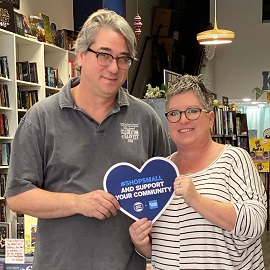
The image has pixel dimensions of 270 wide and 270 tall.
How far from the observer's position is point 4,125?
568cm

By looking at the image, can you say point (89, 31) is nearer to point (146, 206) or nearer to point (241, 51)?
point (146, 206)

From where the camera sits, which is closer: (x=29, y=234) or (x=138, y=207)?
(x=138, y=207)

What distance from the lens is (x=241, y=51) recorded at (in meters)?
13.8

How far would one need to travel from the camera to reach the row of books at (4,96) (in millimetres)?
5613

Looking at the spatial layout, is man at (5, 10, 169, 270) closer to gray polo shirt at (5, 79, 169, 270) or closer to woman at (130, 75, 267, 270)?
gray polo shirt at (5, 79, 169, 270)

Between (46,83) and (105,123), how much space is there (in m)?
4.88

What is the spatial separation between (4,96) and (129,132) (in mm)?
4065

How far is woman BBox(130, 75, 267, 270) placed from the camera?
Result: 1.64m

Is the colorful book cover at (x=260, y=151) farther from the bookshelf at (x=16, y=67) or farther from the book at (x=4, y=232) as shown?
the book at (x=4, y=232)

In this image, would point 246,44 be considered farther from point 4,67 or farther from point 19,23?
point 4,67

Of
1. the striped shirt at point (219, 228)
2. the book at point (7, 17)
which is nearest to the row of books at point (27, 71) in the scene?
the book at point (7, 17)

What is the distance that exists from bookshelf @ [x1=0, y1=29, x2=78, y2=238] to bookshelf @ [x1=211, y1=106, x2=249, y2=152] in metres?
2.84

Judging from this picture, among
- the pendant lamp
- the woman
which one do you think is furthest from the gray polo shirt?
the pendant lamp

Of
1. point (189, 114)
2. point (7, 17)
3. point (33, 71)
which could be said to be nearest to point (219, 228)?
point (189, 114)
